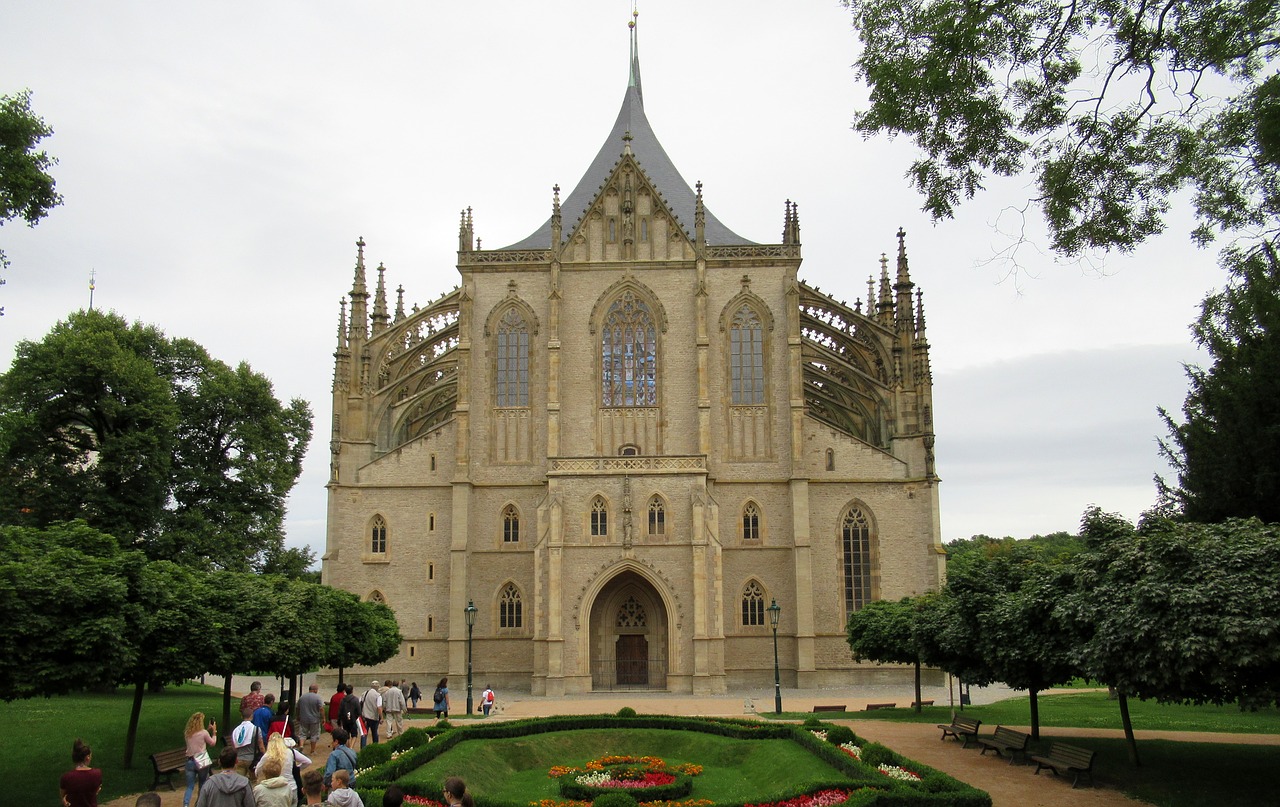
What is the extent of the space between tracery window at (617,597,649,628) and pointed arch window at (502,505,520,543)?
576 centimetres

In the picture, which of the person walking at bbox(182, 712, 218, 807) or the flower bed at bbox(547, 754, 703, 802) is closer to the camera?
the person walking at bbox(182, 712, 218, 807)

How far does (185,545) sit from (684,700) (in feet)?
73.0

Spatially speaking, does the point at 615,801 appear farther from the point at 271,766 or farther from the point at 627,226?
the point at 627,226

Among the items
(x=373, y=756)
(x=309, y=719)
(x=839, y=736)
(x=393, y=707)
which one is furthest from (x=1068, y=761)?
(x=393, y=707)

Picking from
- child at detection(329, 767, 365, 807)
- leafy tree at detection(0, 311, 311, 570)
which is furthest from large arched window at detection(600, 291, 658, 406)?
child at detection(329, 767, 365, 807)

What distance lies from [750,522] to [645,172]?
1964 centimetres

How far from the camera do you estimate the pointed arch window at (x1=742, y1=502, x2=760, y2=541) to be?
46.7 m

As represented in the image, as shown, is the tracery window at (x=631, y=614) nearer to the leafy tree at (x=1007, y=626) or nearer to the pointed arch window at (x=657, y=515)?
the pointed arch window at (x=657, y=515)

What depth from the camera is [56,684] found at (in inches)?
693

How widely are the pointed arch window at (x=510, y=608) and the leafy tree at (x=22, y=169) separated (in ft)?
95.0

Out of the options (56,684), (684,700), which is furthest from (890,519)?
(56,684)

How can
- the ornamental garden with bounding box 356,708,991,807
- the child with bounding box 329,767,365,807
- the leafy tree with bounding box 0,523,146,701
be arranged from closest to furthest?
the child with bounding box 329,767,365,807 < the leafy tree with bounding box 0,523,146,701 < the ornamental garden with bounding box 356,708,991,807

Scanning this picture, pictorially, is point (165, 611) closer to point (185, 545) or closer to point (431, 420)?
point (185, 545)

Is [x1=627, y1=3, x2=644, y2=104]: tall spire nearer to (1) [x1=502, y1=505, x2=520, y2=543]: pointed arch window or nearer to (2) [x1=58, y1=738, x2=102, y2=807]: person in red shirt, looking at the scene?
(1) [x1=502, y1=505, x2=520, y2=543]: pointed arch window
